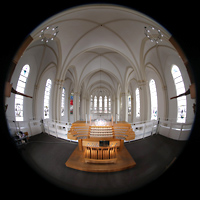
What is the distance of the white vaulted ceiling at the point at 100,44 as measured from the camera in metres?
1.00

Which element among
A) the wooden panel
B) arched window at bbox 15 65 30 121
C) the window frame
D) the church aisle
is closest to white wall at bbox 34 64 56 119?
the window frame

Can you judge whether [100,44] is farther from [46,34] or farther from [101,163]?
[101,163]

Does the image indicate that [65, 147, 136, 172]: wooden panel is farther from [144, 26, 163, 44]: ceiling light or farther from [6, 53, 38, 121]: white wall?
[144, 26, 163, 44]: ceiling light

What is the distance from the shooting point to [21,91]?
2.58 feet

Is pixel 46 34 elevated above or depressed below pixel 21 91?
above

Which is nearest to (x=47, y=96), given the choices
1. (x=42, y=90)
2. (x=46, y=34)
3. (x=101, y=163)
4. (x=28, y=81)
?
(x=42, y=90)

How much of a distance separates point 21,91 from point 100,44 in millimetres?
3574

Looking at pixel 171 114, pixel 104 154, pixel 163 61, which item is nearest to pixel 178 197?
pixel 104 154

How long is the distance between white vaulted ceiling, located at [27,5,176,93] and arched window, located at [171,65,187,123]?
258 mm

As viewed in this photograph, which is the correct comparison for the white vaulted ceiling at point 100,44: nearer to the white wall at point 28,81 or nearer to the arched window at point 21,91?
the white wall at point 28,81

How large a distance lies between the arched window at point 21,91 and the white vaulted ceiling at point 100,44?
0.22 meters

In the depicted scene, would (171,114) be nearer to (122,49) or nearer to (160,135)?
Answer: (160,135)

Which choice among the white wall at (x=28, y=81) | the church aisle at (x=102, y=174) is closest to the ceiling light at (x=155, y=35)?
the church aisle at (x=102, y=174)

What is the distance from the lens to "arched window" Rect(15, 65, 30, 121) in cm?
72
